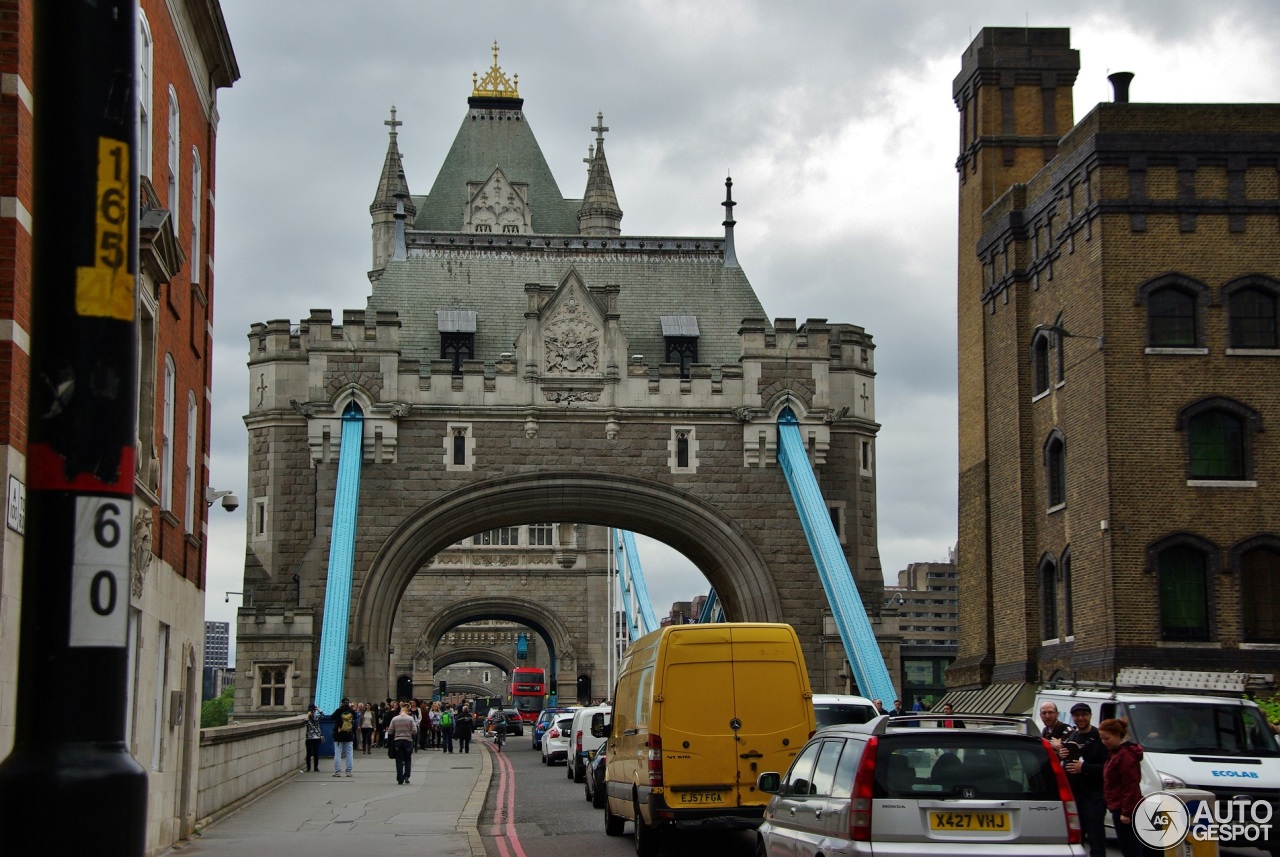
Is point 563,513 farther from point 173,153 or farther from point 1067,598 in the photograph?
point 173,153

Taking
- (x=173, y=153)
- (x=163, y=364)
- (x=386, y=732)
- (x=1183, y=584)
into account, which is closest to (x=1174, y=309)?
(x=1183, y=584)

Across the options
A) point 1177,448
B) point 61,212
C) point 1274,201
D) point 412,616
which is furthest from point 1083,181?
point 412,616

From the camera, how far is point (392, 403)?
40.2 meters

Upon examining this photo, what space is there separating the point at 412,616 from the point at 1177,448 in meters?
43.8

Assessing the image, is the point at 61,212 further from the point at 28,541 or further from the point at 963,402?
the point at 963,402

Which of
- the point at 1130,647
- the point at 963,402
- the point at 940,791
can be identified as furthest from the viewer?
the point at 963,402

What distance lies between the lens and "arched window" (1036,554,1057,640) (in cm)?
2902

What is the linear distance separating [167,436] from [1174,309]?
1739 centimetres

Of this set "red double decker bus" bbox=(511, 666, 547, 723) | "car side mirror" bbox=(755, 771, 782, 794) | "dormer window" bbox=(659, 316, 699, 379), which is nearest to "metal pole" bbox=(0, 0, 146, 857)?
"car side mirror" bbox=(755, 771, 782, 794)

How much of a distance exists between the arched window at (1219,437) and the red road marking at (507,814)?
12.2m

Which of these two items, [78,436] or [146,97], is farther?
[146,97]

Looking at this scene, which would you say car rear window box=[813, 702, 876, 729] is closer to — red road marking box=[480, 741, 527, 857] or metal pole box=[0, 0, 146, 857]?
red road marking box=[480, 741, 527, 857]

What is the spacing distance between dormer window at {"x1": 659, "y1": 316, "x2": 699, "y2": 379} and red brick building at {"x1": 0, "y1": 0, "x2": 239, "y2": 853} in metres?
25.2

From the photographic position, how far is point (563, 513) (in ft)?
138
